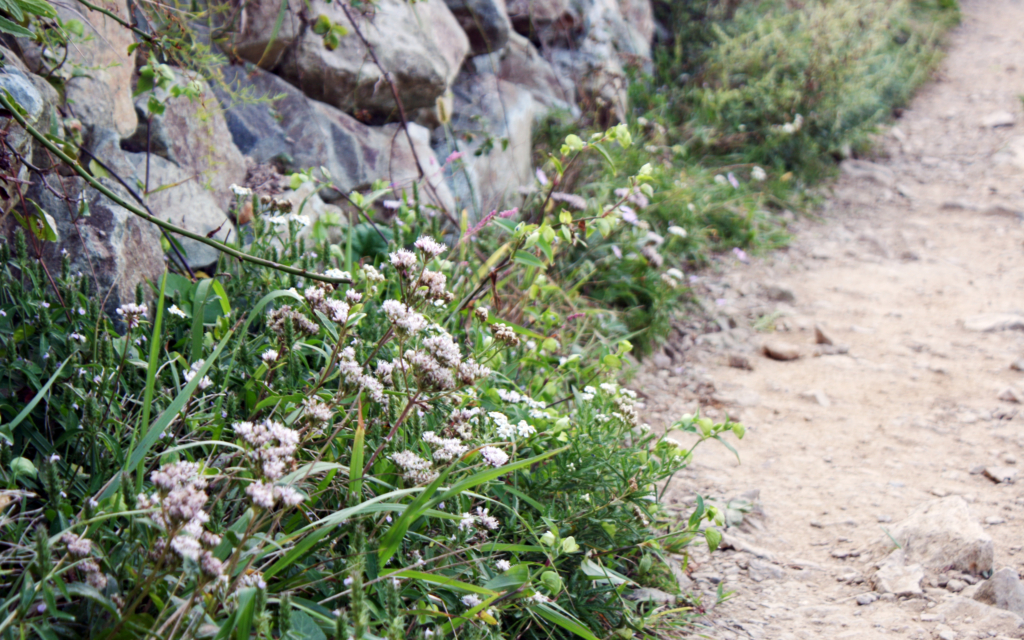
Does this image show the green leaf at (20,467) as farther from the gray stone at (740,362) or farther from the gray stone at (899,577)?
the gray stone at (740,362)

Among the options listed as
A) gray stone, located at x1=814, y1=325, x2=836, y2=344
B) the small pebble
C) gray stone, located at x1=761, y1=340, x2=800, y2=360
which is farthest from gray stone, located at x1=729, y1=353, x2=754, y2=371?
the small pebble

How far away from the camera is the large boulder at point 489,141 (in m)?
3.43

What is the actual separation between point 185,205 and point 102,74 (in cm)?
48

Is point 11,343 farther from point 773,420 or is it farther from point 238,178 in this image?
point 773,420

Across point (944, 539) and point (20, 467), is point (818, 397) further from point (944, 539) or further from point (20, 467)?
point (20, 467)

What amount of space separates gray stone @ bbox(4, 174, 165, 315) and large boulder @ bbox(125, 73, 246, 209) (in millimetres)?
340

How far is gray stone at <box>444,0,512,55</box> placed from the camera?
3.94 metres

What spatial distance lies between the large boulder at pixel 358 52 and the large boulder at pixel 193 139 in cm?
38

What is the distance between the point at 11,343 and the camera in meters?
1.56

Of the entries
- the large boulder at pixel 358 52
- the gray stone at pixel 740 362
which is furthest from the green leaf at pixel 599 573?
the large boulder at pixel 358 52

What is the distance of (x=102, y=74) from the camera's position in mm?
2236

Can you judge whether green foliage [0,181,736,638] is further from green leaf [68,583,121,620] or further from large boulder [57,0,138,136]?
large boulder [57,0,138,136]

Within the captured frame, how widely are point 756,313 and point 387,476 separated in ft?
9.35

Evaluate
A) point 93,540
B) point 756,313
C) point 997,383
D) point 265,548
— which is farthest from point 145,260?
point 997,383
